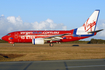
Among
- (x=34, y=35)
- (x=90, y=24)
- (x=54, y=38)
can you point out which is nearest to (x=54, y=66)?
(x=54, y=38)

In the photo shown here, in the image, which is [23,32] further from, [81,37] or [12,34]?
[81,37]

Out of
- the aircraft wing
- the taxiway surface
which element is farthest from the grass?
the aircraft wing

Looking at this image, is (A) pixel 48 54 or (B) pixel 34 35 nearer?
(A) pixel 48 54

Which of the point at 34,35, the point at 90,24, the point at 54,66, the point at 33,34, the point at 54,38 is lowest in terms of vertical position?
the point at 54,66

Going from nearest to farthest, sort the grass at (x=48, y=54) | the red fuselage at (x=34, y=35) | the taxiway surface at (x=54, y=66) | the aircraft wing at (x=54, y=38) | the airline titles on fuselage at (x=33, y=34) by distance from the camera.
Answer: the taxiway surface at (x=54, y=66) < the grass at (x=48, y=54) < the aircraft wing at (x=54, y=38) < the red fuselage at (x=34, y=35) < the airline titles on fuselage at (x=33, y=34)

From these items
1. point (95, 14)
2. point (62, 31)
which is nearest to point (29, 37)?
point (62, 31)

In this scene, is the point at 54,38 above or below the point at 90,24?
below

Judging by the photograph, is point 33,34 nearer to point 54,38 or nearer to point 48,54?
point 54,38

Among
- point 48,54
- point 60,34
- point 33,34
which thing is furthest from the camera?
point 33,34

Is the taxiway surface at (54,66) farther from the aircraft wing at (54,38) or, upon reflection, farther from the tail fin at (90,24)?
the tail fin at (90,24)

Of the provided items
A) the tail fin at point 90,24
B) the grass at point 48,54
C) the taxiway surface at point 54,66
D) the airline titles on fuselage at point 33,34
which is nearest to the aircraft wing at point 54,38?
the airline titles on fuselage at point 33,34

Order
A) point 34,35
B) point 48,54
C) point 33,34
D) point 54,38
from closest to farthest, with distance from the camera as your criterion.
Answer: point 48,54 → point 54,38 → point 34,35 → point 33,34

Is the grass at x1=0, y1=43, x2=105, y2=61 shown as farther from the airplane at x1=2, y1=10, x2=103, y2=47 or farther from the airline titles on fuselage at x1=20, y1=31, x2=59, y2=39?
the airline titles on fuselage at x1=20, y1=31, x2=59, y2=39

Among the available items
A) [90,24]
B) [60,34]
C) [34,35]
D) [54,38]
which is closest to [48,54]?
[54,38]
